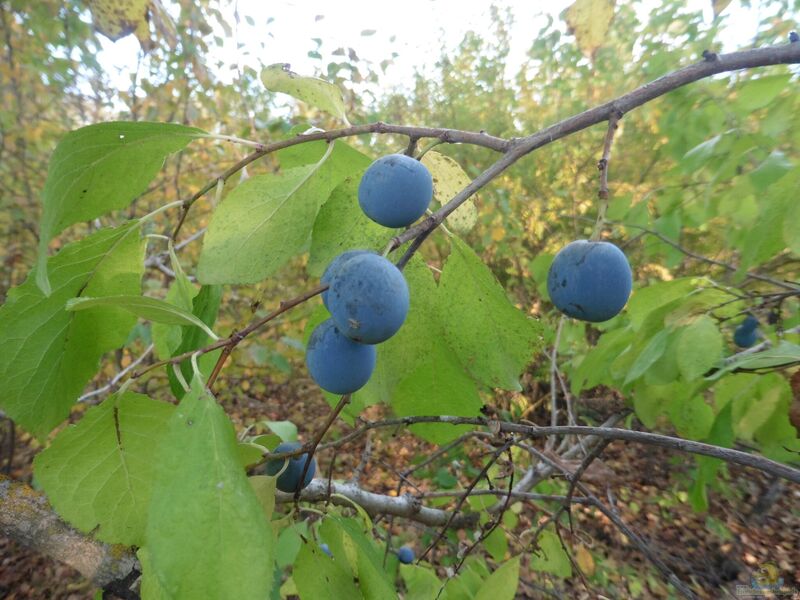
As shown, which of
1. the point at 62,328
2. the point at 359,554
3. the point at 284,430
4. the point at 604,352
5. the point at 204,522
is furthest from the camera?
the point at 604,352

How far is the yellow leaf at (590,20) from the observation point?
0.95 metres

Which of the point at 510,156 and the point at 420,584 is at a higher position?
the point at 510,156

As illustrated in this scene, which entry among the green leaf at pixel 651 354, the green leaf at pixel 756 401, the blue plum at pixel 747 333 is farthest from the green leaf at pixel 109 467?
the blue plum at pixel 747 333

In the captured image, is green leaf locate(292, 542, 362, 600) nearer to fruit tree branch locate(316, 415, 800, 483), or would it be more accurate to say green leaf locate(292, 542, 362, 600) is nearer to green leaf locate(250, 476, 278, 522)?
Answer: green leaf locate(250, 476, 278, 522)

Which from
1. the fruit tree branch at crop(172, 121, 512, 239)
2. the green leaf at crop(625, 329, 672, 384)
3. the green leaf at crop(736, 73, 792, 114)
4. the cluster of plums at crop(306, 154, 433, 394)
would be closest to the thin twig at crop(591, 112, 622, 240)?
the fruit tree branch at crop(172, 121, 512, 239)

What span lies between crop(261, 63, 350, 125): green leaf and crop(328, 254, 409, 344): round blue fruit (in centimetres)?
39

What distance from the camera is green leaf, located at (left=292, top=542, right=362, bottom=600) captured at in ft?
2.64

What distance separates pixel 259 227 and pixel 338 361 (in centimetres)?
22

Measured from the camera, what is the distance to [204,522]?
→ 0.48 metres

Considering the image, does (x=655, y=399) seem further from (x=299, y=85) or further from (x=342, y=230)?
(x=299, y=85)

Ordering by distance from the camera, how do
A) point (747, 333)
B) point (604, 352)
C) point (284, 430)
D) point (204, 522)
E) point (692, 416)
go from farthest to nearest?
1. point (747, 333)
2. point (604, 352)
3. point (284, 430)
4. point (692, 416)
5. point (204, 522)

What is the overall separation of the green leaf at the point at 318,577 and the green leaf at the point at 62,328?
462 mm

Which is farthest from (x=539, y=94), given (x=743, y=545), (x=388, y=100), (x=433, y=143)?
(x=433, y=143)

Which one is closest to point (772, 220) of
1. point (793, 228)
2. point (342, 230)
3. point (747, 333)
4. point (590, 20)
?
point (793, 228)
